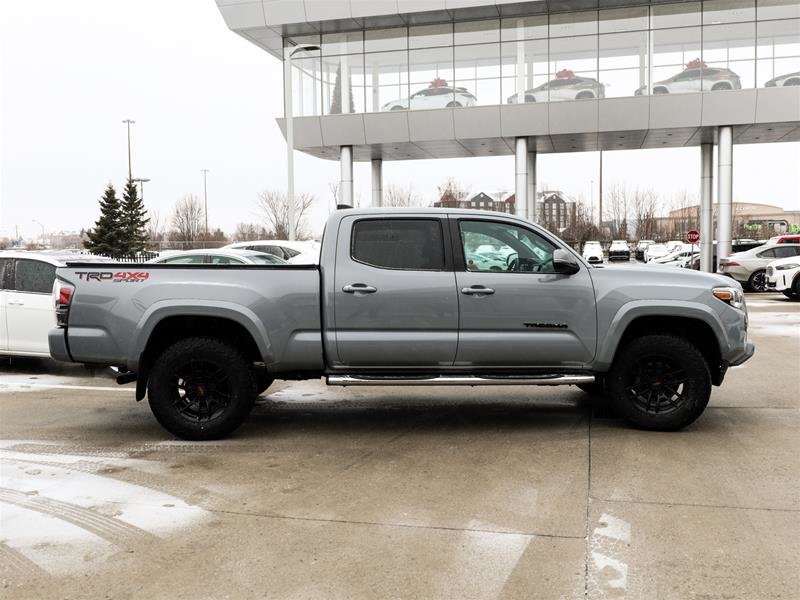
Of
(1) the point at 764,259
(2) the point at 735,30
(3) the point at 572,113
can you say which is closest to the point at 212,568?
(1) the point at 764,259

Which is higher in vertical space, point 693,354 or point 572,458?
point 693,354

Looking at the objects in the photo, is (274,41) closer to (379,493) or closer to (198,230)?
(379,493)

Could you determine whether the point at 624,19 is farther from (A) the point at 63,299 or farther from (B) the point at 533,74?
(A) the point at 63,299

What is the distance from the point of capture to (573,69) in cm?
3297

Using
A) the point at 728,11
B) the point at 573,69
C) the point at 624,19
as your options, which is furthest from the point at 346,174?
the point at 728,11

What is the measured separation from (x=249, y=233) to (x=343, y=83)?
5005 cm

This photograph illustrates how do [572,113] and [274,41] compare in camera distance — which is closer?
[572,113]

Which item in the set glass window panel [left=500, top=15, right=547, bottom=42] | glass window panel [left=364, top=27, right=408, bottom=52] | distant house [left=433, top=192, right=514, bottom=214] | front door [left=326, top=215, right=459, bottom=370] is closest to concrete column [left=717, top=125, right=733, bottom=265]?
glass window panel [left=500, top=15, right=547, bottom=42]

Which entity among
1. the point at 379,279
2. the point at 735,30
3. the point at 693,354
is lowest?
the point at 693,354

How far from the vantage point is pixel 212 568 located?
4.12 meters

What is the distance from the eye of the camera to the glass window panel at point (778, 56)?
3138cm

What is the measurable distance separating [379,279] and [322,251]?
579 millimetres

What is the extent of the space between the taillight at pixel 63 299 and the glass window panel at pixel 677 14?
1208 inches

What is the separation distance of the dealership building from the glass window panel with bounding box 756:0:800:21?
0.17 ft
